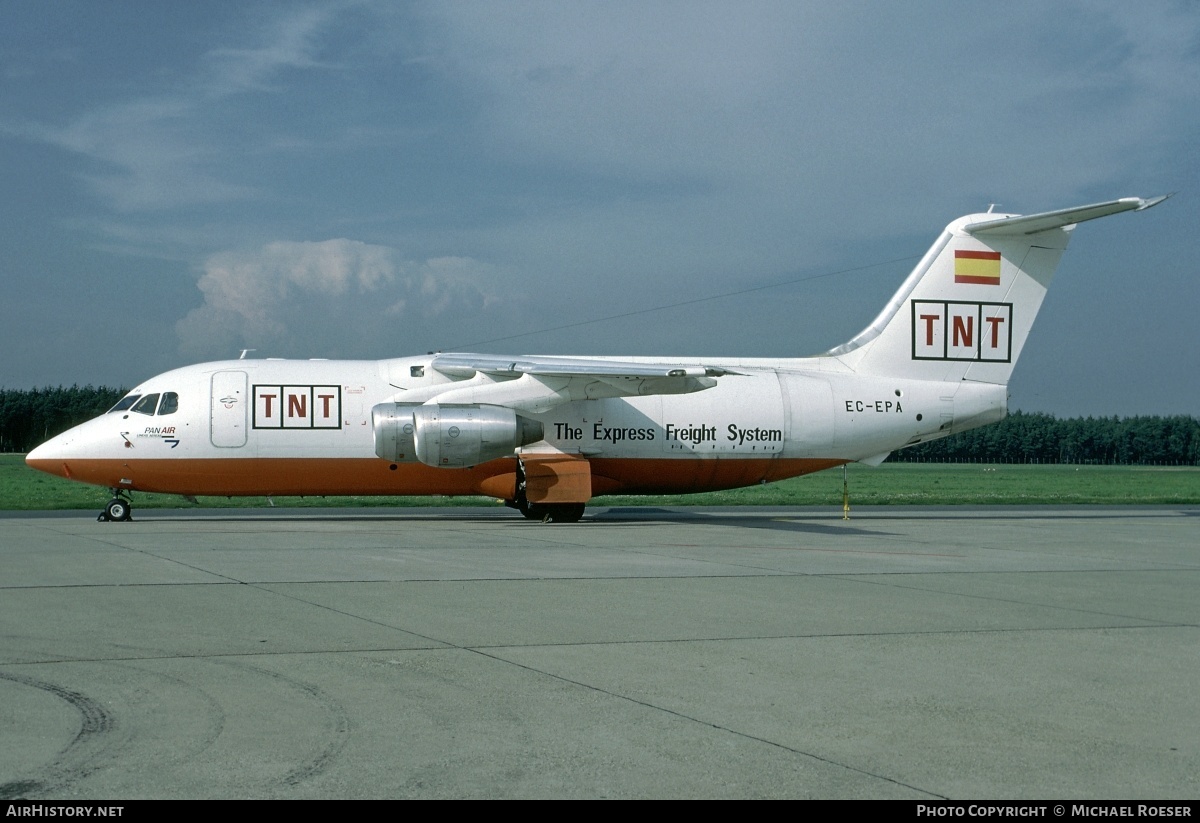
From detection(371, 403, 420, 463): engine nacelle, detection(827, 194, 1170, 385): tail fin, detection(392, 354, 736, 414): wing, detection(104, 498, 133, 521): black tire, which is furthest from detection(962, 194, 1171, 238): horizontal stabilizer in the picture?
detection(104, 498, 133, 521): black tire

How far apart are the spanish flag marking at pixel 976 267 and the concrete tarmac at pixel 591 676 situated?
11622 millimetres

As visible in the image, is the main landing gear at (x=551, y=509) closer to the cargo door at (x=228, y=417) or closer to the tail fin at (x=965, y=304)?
the cargo door at (x=228, y=417)

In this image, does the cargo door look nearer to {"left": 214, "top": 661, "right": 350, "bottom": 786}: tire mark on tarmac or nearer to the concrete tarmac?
the concrete tarmac

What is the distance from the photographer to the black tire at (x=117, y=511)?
2298 centimetres

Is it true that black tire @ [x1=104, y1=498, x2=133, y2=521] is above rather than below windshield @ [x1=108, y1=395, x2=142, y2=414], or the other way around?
below

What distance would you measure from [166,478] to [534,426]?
7581 mm

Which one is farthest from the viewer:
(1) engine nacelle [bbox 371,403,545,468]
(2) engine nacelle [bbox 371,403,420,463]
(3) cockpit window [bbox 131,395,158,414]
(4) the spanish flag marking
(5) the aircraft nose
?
(4) the spanish flag marking

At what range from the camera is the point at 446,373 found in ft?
80.4

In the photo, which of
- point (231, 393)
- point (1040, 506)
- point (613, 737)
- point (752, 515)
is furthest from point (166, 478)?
point (1040, 506)

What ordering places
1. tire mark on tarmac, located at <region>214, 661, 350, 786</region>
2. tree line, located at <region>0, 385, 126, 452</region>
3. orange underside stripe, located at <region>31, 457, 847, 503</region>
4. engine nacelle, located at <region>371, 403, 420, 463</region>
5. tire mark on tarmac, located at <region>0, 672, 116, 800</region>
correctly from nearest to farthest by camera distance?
tire mark on tarmac, located at <region>0, 672, 116, 800</region> → tire mark on tarmac, located at <region>214, 661, 350, 786</region> → engine nacelle, located at <region>371, 403, 420, 463</region> → orange underside stripe, located at <region>31, 457, 847, 503</region> → tree line, located at <region>0, 385, 126, 452</region>

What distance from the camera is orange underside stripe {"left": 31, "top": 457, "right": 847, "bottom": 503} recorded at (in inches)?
923

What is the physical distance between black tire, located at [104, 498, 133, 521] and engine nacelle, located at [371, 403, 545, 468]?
5.35m

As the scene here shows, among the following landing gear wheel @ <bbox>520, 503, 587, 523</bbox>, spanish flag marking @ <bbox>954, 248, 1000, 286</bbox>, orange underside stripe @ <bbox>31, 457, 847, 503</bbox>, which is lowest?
landing gear wheel @ <bbox>520, 503, 587, 523</bbox>

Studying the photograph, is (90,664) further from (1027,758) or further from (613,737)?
(1027,758)
